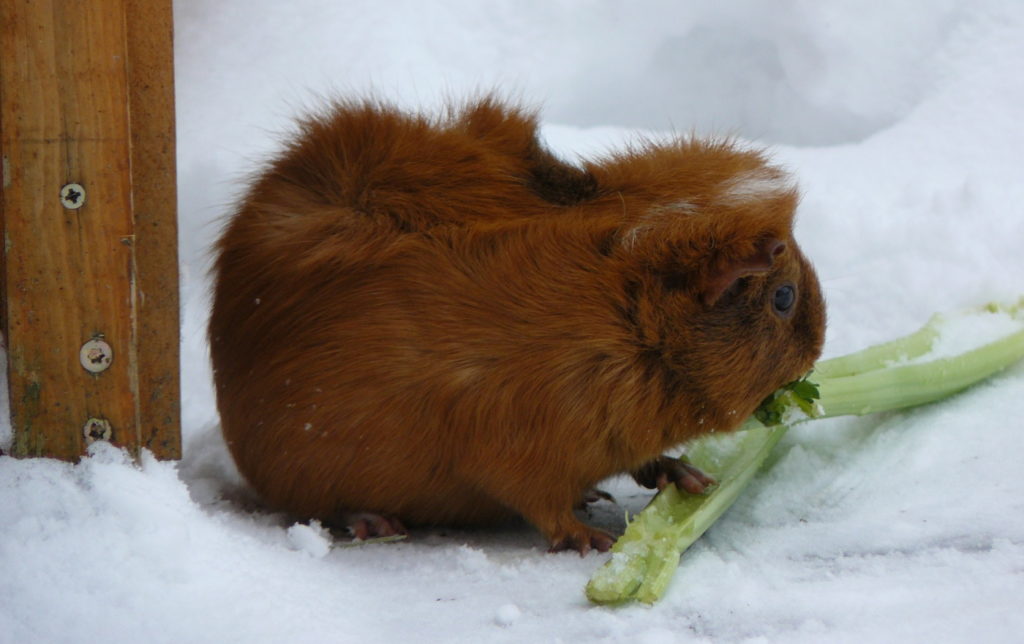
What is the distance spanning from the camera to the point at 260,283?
209cm

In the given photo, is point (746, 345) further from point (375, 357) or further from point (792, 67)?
point (792, 67)

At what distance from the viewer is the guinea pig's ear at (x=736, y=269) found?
1954 mm

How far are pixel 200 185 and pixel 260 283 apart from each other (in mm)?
1284

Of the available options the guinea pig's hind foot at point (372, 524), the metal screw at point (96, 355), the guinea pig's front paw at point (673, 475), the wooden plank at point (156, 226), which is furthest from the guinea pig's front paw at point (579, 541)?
the metal screw at point (96, 355)

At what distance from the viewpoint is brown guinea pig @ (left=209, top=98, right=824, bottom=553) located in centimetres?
195

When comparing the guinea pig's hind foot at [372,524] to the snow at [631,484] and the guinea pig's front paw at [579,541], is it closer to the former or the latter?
the snow at [631,484]

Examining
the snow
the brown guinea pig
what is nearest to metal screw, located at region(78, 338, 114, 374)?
the snow

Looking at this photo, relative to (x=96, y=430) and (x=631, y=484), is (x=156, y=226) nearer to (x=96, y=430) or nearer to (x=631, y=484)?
(x=96, y=430)

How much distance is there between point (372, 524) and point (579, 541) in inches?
16.2

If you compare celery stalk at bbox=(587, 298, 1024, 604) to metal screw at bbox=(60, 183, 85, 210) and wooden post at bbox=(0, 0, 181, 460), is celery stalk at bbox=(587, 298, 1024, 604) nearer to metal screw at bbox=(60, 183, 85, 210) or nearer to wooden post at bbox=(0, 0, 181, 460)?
wooden post at bbox=(0, 0, 181, 460)

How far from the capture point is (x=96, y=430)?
176 centimetres

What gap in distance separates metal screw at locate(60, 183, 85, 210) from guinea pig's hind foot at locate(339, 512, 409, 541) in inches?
31.7

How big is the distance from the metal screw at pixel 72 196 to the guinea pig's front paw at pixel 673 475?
1.20 metres

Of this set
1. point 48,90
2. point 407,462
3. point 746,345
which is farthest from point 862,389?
point 48,90
